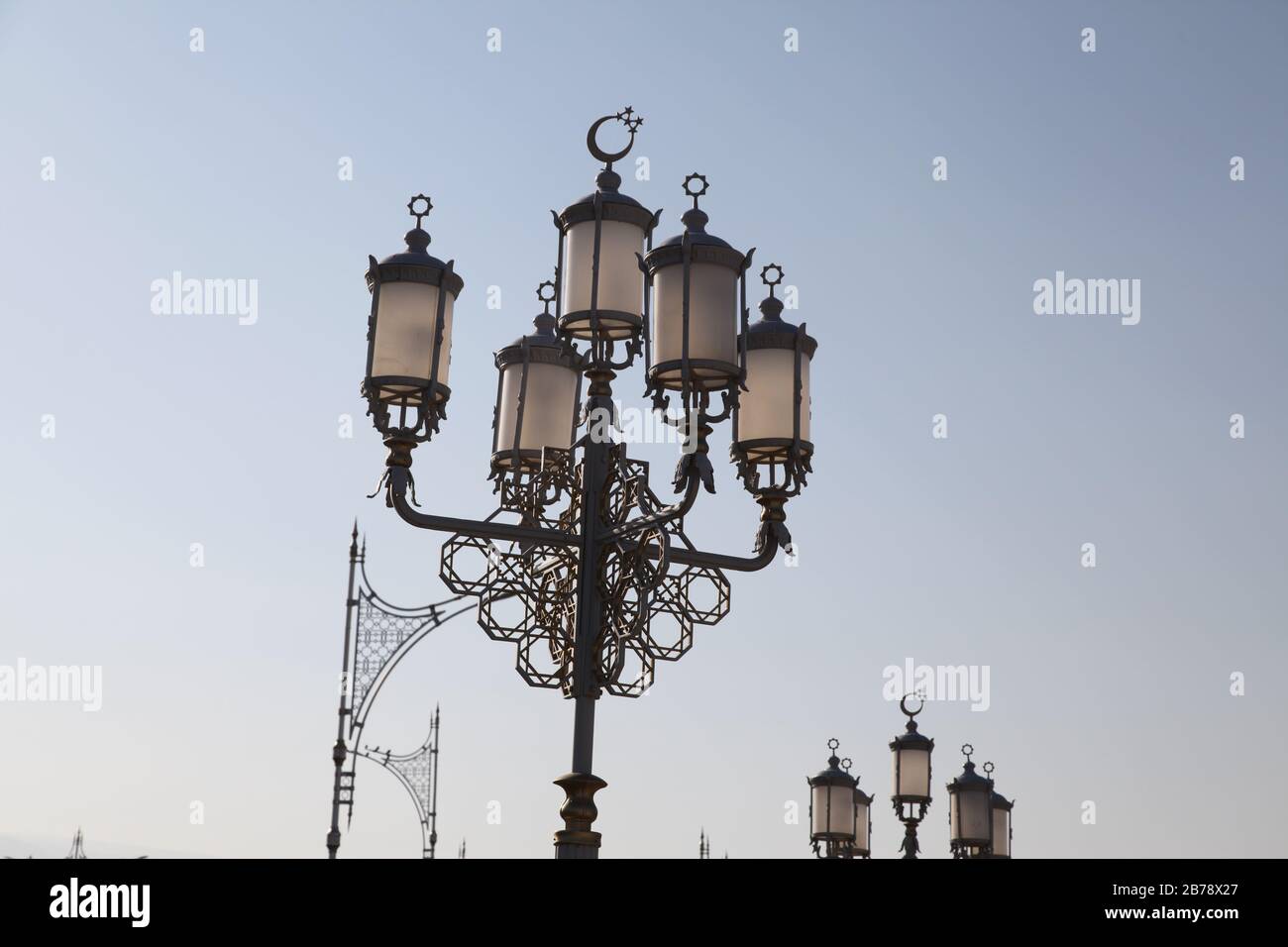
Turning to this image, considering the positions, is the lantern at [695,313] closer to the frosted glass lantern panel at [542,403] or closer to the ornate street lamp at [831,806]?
the frosted glass lantern panel at [542,403]

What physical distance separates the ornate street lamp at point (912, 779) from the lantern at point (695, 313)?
10.0 m

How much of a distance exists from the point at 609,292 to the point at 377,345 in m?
1.28

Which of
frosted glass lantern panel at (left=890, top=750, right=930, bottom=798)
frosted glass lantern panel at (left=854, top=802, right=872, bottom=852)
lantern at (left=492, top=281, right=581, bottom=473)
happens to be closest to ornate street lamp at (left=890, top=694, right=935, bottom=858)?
frosted glass lantern panel at (left=890, top=750, right=930, bottom=798)

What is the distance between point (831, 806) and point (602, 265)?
38.2 feet

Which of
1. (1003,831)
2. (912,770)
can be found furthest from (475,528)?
(1003,831)

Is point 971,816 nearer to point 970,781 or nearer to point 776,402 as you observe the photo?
point 970,781

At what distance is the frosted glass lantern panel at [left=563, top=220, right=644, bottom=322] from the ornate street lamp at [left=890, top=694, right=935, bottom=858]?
9.89 m

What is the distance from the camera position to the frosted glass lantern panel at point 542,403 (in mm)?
9461

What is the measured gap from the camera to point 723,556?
789 centimetres

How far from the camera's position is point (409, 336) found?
295 inches

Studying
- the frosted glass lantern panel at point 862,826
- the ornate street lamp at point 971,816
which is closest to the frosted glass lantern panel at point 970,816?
the ornate street lamp at point 971,816

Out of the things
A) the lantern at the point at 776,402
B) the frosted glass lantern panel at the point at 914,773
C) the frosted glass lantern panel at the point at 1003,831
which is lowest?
the frosted glass lantern panel at the point at 1003,831

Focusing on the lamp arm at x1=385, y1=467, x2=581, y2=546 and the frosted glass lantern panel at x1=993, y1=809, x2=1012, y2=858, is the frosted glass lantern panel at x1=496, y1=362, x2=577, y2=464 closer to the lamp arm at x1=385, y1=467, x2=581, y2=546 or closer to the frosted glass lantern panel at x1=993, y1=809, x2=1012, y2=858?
the lamp arm at x1=385, y1=467, x2=581, y2=546
